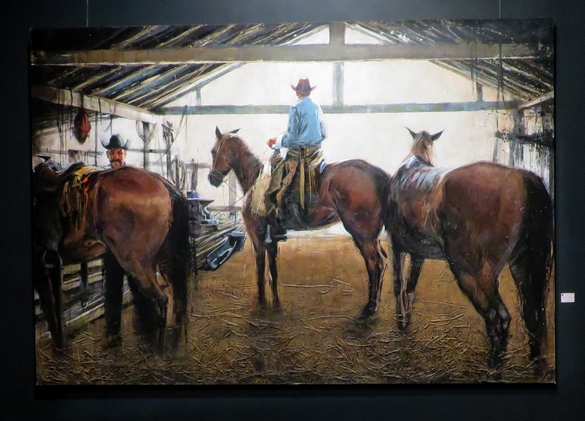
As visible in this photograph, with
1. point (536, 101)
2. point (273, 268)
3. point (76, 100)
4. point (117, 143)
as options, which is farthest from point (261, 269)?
point (536, 101)

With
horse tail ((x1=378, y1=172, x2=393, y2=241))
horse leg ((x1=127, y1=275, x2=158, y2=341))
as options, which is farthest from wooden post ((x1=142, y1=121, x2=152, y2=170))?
horse tail ((x1=378, y1=172, x2=393, y2=241))

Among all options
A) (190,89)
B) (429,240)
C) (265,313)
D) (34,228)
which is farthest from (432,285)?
(34,228)

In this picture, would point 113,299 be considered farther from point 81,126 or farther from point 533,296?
point 533,296

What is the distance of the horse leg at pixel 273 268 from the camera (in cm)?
362

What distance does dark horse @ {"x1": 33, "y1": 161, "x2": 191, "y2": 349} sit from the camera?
366 cm

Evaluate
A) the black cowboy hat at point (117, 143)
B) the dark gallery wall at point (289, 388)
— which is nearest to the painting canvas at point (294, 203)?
the black cowboy hat at point (117, 143)

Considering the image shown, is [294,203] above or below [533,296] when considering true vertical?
above

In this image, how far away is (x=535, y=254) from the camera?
11.7ft

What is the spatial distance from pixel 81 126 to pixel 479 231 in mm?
2593

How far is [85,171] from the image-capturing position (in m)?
3.67

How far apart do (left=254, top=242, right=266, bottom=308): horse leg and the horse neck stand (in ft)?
1.23

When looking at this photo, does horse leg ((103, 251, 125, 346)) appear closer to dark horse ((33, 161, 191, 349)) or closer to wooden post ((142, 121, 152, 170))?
dark horse ((33, 161, 191, 349))

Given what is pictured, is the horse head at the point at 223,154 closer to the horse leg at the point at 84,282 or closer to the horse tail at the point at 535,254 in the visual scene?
the horse leg at the point at 84,282

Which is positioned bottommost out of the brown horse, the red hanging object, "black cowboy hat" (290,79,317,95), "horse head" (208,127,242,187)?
the brown horse
